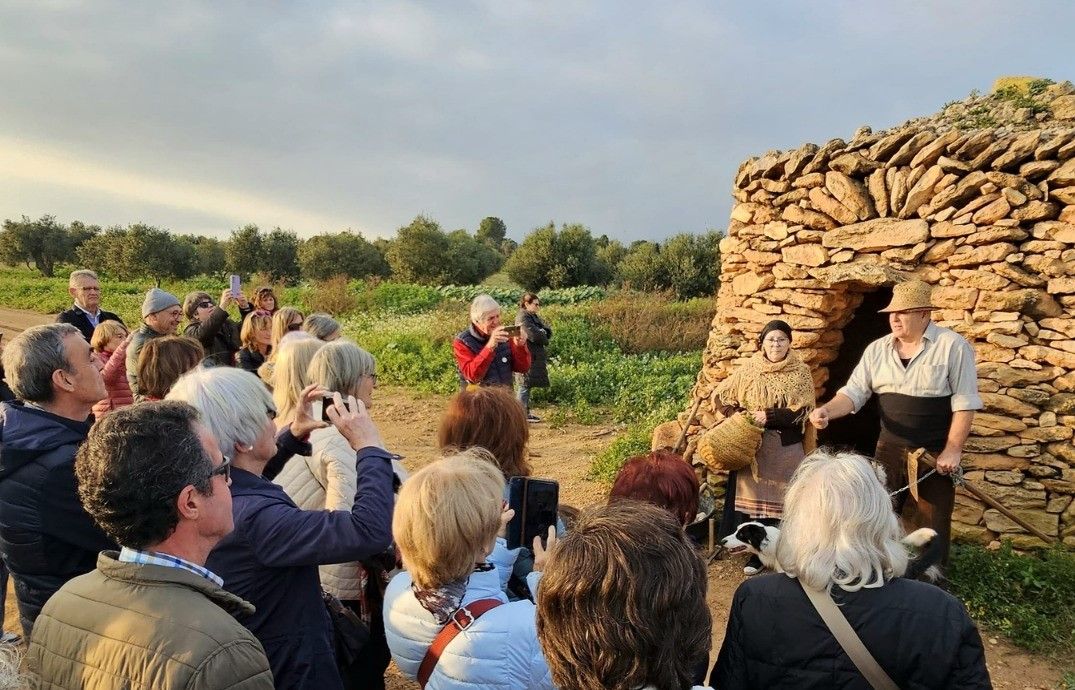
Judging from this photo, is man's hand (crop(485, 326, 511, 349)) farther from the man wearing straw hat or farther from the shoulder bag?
the shoulder bag

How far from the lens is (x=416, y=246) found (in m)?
28.2

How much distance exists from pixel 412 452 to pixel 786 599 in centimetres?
708

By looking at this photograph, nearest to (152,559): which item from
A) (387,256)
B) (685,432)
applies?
(685,432)

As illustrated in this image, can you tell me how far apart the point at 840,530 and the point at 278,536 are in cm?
168

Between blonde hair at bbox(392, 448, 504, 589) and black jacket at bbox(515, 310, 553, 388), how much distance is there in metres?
7.42

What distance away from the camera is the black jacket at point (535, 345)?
9594 mm

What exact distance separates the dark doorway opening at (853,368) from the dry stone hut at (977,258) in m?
1.07

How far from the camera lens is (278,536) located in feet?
6.57

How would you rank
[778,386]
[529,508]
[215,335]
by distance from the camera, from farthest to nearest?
1. [215,335]
2. [778,386]
3. [529,508]

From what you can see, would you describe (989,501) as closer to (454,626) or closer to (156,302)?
(454,626)

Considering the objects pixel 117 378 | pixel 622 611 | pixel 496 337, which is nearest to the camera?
pixel 622 611

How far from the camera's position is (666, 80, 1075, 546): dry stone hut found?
4574 mm

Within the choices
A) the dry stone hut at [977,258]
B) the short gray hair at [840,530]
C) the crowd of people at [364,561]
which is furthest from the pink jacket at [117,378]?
the dry stone hut at [977,258]

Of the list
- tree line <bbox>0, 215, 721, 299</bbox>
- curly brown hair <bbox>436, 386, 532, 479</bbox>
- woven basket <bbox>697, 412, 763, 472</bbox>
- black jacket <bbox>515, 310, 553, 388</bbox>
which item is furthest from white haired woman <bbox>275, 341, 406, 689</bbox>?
tree line <bbox>0, 215, 721, 299</bbox>
